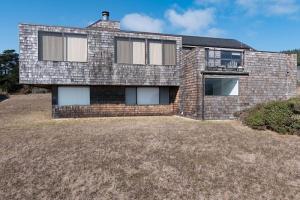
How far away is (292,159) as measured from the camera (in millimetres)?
7762

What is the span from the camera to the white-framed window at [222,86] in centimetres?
1462

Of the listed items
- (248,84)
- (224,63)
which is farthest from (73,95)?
(248,84)

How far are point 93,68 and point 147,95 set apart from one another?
4031mm

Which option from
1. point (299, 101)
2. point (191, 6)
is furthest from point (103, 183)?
point (191, 6)

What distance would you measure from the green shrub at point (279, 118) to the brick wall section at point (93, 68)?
6.02 m

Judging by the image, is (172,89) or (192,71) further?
(172,89)

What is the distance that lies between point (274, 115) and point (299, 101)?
1241mm

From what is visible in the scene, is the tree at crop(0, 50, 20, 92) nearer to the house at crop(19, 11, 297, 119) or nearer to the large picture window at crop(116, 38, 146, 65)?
the house at crop(19, 11, 297, 119)

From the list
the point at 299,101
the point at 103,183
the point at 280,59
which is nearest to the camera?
the point at 103,183

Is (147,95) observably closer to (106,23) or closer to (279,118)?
(106,23)

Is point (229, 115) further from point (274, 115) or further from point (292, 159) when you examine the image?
point (292, 159)

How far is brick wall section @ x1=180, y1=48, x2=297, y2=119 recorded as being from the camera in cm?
1419

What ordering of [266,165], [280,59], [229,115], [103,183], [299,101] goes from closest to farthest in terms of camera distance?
[103,183]
[266,165]
[299,101]
[229,115]
[280,59]

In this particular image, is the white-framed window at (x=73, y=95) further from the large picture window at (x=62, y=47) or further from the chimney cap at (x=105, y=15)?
the chimney cap at (x=105, y=15)
